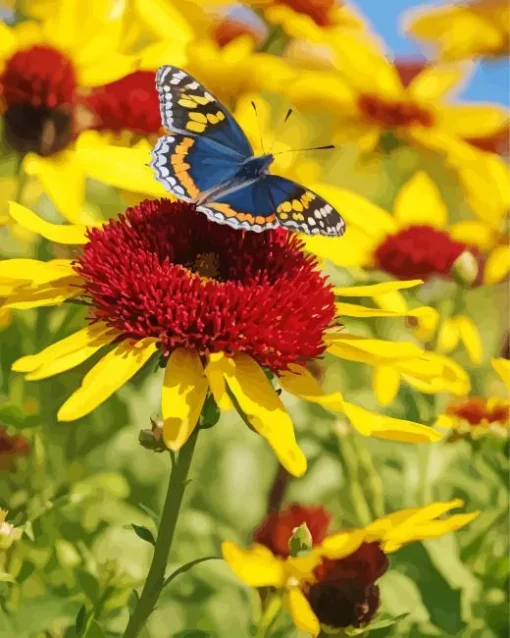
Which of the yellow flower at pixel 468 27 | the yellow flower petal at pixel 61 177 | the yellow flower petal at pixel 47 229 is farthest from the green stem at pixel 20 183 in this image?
the yellow flower at pixel 468 27

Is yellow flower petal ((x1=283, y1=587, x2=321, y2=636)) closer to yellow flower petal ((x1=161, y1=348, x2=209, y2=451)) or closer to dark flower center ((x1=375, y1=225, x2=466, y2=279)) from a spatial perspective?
yellow flower petal ((x1=161, y1=348, x2=209, y2=451))

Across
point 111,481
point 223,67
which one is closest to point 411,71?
point 223,67

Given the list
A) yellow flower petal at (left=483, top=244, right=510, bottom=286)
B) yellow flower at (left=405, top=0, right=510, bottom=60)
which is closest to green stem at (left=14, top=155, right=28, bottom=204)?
yellow flower petal at (left=483, top=244, right=510, bottom=286)

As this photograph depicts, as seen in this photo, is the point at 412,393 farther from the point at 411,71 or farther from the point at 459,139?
the point at 411,71

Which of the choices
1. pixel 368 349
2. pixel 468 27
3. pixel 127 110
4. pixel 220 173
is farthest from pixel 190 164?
pixel 468 27

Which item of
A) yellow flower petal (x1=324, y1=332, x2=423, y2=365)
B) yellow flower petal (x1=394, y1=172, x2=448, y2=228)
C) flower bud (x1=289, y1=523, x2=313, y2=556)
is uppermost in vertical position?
yellow flower petal (x1=324, y1=332, x2=423, y2=365)

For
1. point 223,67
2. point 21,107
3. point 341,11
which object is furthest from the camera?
point 341,11

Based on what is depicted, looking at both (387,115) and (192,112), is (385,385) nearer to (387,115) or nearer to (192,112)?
(192,112)
